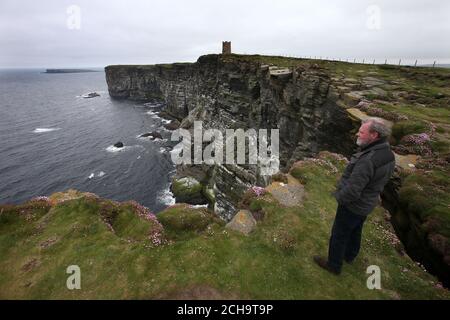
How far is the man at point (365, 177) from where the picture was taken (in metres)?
8.30

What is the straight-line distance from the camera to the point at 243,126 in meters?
62.4

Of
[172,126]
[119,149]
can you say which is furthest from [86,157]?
[172,126]

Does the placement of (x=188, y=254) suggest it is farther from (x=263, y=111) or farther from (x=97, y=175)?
(x=97, y=175)

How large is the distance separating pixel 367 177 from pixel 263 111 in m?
47.9

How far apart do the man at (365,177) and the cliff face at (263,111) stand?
1645 centimetres

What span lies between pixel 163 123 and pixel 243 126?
2830 inches

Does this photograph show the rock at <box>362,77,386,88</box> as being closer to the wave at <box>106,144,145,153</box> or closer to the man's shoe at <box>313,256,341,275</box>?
the man's shoe at <box>313,256,341,275</box>

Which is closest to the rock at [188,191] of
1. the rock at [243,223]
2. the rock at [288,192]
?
the rock at [288,192]

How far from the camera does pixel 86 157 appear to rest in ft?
276

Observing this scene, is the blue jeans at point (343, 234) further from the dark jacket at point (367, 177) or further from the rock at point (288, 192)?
the rock at point (288, 192)

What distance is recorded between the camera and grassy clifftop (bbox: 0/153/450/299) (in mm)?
9539

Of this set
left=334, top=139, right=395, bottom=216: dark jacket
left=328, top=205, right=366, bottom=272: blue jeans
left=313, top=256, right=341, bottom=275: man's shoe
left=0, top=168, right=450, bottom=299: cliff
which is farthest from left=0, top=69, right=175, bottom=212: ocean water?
left=334, top=139, right=395, bottom=216: dark jacket

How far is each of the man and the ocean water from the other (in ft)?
175

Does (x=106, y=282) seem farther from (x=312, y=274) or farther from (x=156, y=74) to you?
(x=156, y=74)
